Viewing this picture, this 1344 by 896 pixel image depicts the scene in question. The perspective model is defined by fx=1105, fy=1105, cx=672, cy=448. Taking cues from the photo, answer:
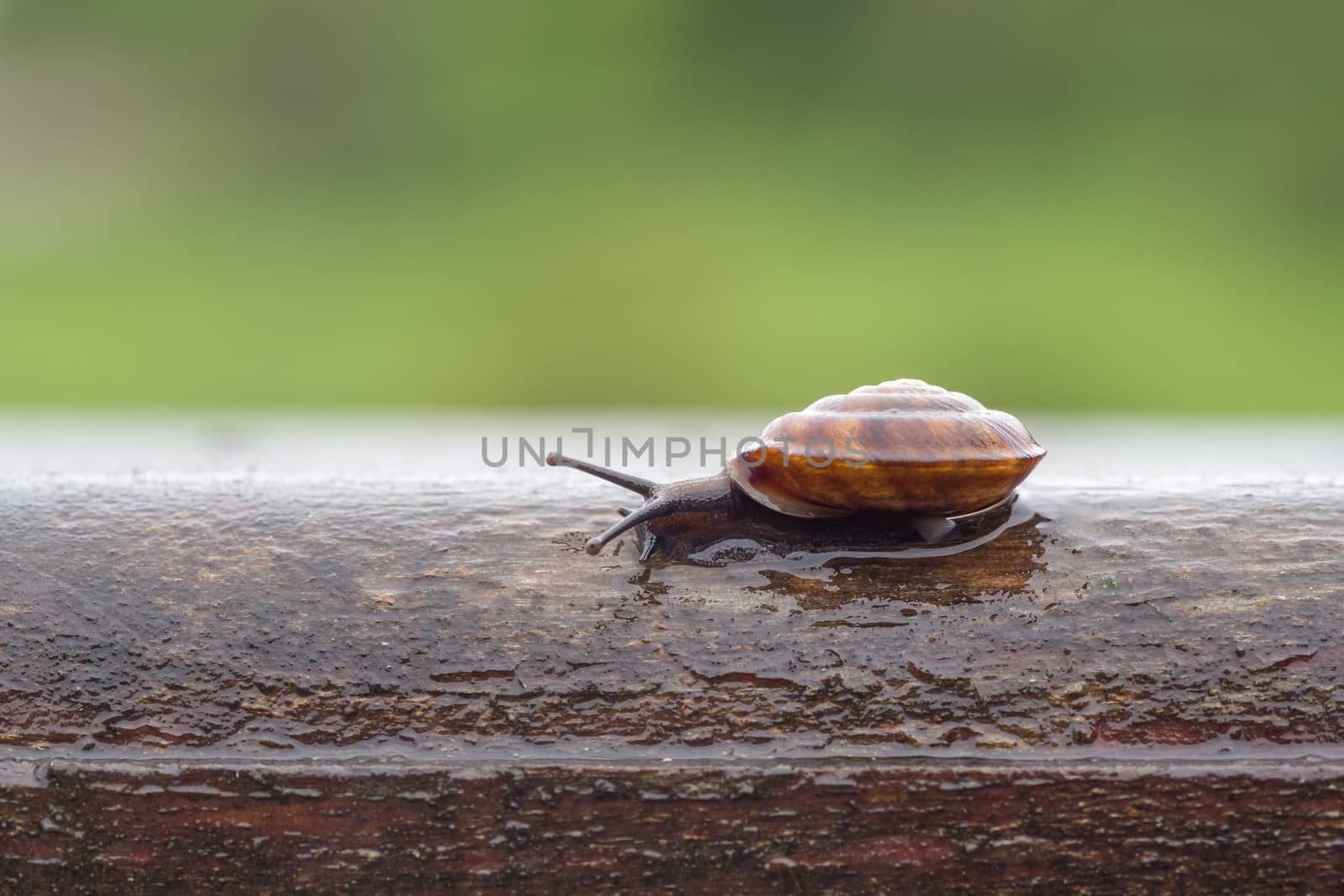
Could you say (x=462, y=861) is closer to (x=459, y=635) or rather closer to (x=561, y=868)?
(x=561, y=868)

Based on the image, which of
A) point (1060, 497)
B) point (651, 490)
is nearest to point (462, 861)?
point (651, 490)

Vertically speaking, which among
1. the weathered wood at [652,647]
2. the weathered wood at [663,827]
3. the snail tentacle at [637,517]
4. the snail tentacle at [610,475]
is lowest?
the weathered wood at [663,827]

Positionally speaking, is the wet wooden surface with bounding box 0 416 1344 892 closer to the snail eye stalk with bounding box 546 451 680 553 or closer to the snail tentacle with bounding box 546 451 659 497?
the snail eye stalk with bounding box 546 451 680 553

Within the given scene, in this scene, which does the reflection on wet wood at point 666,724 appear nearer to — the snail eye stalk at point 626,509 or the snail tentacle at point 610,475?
the snail eye stalk at point 626,509

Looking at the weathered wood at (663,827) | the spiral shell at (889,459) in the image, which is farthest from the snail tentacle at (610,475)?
the weathered wood at (663,827)

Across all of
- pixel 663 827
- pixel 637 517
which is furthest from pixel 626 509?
pixel 663 827

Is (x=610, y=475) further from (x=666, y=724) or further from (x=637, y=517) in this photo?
(x=666, y=724)
